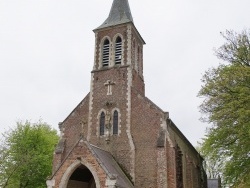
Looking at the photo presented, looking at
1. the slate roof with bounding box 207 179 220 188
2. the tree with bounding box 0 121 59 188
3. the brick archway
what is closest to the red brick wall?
the brick archway

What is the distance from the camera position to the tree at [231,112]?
18.3 m

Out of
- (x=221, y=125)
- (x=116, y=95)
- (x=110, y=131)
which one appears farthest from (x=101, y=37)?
(x=221, y=125)

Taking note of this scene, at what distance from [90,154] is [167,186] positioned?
538 centimetres

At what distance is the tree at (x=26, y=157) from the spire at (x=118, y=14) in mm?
13670

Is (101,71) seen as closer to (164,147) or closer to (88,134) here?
(88,134)

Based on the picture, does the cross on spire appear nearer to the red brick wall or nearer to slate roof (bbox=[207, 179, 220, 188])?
the red brick wall

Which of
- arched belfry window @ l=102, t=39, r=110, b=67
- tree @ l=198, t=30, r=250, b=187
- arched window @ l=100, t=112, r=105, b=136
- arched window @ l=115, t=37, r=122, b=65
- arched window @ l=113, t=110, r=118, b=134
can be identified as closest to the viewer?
tree @ l=198, t=30, r=250, b=187

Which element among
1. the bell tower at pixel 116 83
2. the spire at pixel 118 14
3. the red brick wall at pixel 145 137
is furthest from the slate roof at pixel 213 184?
the spire at pixel 118 14

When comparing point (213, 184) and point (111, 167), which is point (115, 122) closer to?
point (111, 167)

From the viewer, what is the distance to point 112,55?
27.0 metres

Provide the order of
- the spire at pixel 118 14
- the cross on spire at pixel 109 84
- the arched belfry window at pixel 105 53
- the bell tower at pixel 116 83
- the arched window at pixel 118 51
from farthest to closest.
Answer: the spire at pixel 118 14
the arched belfry window at pixel 105 53
the arched window at pixel 118 51
the cross on spire at pixel 109 84
the bell tower at pixel 116 83

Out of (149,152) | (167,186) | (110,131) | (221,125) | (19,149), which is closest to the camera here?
(221,125)

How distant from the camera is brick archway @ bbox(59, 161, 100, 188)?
1986 cm

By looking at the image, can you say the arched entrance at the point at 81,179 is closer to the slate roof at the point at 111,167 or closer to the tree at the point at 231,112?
the slate roof at the point at 111,167
